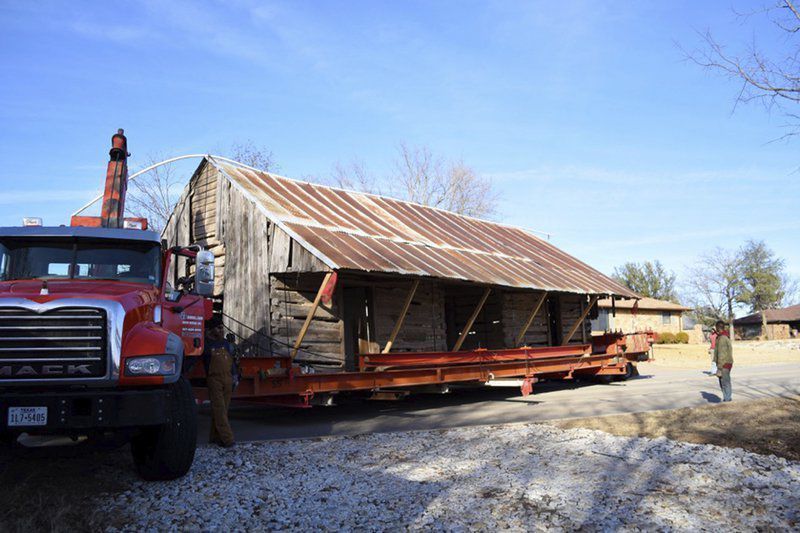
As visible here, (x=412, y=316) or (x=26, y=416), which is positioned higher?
(x=412, y=316)

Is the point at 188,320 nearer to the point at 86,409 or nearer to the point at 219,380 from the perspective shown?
the point at 219,380

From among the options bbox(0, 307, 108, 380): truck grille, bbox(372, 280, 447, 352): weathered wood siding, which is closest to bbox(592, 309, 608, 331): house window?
bbox(372, 280, 447, 352): weathered wood siding

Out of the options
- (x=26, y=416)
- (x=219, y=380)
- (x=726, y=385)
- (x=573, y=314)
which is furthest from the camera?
(x=573, y=314)

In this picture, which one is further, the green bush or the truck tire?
the green bush

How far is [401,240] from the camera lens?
644 inches

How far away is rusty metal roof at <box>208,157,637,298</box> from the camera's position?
1366 centimetres

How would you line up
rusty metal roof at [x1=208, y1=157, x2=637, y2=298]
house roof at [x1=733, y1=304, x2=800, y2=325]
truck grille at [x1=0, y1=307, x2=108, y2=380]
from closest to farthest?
truck grille at [x1=0, y1=307, x2=108, y2=380] → rusty metal roof at [x1=208, y1=157, x2=637, y2=298] → house roof at [x1=733, y1=304, x2=800, y2=325]

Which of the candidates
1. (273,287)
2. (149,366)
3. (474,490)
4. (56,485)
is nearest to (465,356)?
(273,287)

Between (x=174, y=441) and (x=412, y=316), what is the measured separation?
10995mm

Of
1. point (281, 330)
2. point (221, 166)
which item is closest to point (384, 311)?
point (281, 330)

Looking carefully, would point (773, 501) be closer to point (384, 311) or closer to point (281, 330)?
point (281, 330)

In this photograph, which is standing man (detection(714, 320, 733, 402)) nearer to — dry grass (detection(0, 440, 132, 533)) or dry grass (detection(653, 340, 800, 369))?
dry grass (detection(0, 440, 132, 533))

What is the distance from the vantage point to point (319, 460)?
812cm

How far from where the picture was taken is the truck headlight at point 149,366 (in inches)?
238
